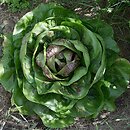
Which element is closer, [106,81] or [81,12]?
[106,81]

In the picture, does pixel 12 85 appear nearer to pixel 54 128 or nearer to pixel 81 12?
pixel 54 128

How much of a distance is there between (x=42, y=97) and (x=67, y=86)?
139 millimetres

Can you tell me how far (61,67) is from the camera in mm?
2270

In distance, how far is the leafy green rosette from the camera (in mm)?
2256

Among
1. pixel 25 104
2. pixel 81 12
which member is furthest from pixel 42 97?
pixel 81 12

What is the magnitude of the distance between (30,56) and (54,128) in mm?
426

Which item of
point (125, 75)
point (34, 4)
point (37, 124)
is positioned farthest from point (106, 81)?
point (34, 4)

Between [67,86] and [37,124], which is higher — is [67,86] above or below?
above

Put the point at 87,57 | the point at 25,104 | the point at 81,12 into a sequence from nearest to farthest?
the point at 87,57, the point at 25,104, the point at 81,12

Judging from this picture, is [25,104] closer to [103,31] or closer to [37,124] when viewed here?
[37,124]

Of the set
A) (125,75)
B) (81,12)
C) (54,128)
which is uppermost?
(81,12)

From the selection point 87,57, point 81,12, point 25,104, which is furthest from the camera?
point 81,12

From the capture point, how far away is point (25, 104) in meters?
2.39

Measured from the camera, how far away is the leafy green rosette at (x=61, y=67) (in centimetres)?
226
